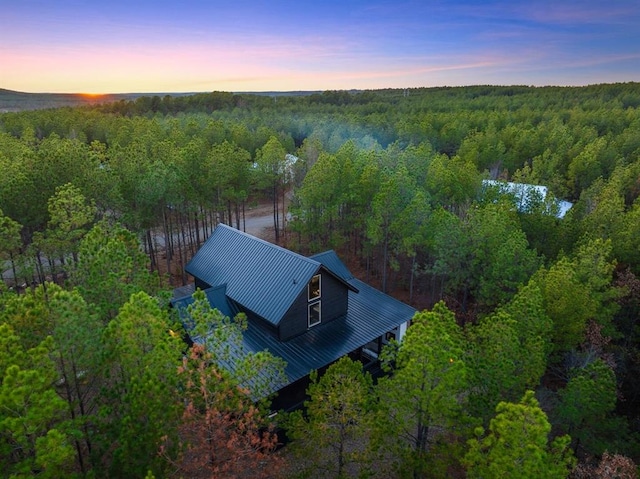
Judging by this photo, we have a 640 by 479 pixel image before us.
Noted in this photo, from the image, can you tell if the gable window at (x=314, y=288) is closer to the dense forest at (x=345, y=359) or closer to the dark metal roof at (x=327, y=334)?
the dark metal roof at (x=327, y=334)

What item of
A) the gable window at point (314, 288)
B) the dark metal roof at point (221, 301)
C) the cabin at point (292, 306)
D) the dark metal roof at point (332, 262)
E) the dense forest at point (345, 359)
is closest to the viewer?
the dense forest at point (345, 359)

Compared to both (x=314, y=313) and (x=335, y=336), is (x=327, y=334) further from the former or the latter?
(x=314, y=313)

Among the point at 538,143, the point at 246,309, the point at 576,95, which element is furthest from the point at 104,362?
the point at 576,95

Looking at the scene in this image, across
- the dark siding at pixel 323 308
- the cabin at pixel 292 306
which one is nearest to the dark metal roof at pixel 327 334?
the cabin at pixel 292 306

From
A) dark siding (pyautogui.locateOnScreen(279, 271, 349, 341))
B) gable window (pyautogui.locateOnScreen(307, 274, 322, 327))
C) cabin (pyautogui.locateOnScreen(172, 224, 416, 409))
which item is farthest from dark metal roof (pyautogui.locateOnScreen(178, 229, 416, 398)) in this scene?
gable window (pyautogui.locateOnScreen(307, 274, 322, 327))

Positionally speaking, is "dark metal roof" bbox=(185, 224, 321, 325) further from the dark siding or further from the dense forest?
the dense forest

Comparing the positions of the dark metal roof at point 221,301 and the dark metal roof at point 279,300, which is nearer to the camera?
the dark metal roof at point 279,300
